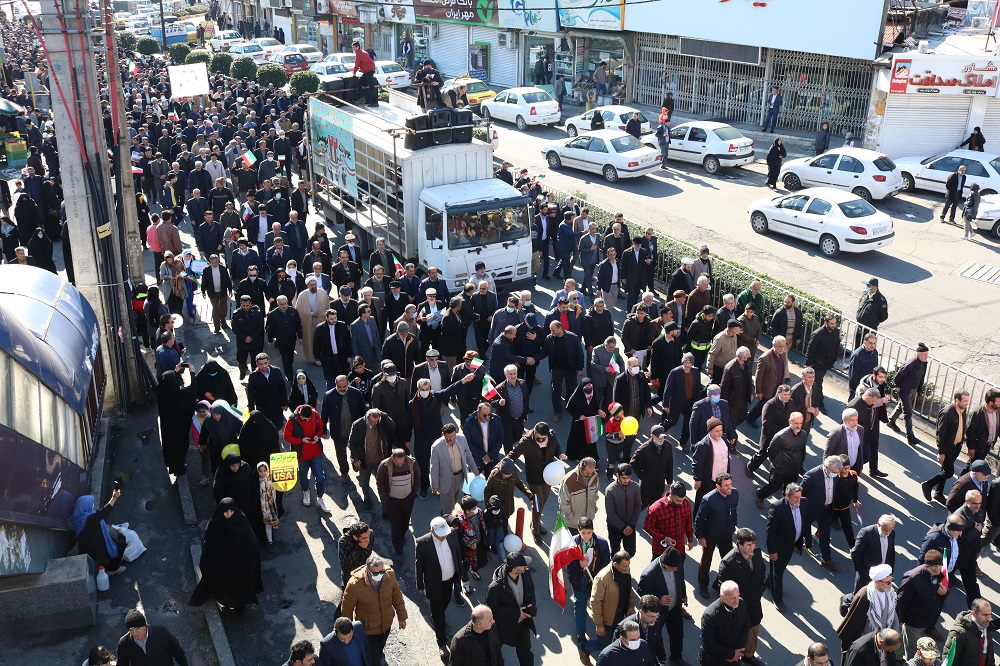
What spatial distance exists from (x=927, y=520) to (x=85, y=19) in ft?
37.7

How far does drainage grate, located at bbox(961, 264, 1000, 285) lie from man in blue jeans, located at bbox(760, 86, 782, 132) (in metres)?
12.4

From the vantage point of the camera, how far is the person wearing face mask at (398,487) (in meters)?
9.30

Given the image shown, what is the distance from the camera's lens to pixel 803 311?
14.4 meters

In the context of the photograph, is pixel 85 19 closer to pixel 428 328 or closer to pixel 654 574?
pixel 428 328

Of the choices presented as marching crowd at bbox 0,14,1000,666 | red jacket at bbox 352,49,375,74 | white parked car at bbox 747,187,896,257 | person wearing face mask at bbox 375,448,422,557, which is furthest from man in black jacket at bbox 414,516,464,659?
red jacket at bbox 352,49,375,74

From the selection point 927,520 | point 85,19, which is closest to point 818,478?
point 927,520

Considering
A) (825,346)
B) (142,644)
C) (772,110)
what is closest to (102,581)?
(142,644)

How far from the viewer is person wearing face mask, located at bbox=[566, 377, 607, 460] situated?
11070 millimetres

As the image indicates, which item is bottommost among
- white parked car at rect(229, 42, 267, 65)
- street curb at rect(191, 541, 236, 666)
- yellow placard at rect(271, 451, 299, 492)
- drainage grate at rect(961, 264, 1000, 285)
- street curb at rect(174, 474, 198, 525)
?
street curb at rect(174, 474, 198, 525)

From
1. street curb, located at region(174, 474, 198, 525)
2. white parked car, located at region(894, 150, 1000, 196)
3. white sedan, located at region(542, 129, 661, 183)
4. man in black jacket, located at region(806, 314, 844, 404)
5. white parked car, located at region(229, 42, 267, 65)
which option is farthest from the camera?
white parked car, located at region(229, 42, 267, 65)

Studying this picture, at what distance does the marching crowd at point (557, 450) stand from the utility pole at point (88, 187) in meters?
0.91

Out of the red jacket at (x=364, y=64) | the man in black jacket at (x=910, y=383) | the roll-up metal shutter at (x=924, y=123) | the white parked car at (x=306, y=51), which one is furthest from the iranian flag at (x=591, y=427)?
the white parked car at (x=306, y=51)

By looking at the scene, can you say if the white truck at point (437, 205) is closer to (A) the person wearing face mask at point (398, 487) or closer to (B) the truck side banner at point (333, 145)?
(B) the truck side banner at point (333, 145)

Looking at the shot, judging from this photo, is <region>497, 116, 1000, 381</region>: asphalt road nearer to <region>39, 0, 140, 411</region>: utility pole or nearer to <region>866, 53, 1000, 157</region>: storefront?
<region>866, 53, 1000, 157</region>: storefront
